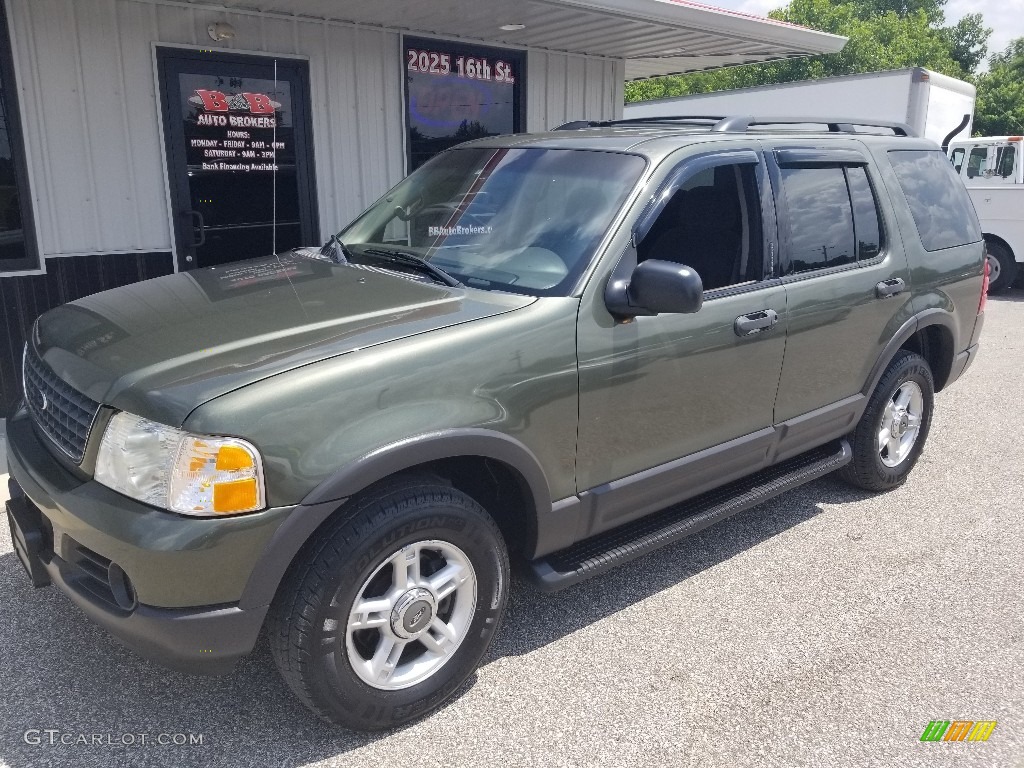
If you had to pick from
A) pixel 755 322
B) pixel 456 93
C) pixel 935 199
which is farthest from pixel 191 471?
pixel 456 93

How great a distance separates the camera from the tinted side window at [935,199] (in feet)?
14.7

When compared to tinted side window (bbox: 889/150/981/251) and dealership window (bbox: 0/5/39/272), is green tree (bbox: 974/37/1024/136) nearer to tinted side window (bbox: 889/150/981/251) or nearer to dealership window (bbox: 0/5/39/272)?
tinted side window (bbox: 889/150/981/251)

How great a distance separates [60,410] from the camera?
268 cm

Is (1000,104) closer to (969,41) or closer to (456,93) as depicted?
(969,41)

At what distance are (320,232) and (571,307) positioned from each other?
15.4 feet

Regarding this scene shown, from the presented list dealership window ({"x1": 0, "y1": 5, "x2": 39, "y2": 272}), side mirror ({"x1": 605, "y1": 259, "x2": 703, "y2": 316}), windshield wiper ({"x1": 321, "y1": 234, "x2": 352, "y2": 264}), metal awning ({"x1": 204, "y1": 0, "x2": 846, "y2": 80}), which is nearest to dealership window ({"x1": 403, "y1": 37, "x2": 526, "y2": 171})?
metal awning ({"x1": 204, "y1": 0, "x2": 846, "y2": 80})

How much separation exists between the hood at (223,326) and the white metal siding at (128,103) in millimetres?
2962

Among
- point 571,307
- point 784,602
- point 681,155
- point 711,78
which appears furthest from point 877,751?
point 711,78

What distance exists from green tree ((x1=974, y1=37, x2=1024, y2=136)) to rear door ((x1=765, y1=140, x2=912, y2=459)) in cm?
3591

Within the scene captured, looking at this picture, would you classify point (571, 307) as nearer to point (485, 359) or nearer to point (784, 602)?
point (485, 359)

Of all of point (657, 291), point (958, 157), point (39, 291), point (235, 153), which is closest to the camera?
point (657, 291)

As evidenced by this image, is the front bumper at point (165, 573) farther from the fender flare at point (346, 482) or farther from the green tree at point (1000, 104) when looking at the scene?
the green tree at point (1000, 104)

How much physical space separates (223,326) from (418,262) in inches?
34.6

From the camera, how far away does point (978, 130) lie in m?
36.8
